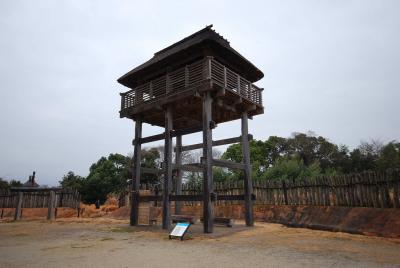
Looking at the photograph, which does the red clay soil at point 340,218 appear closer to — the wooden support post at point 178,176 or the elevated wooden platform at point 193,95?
the wooden support post at point 178,176

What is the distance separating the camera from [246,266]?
17.6 feet

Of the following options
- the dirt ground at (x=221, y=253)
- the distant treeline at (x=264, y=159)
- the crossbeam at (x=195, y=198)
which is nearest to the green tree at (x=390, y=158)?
the distant treeline at (x=264, y=159)

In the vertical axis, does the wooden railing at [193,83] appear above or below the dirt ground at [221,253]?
above

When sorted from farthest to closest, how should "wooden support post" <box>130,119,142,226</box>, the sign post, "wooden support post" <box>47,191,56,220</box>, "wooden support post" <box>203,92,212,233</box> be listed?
1. "wooden support post" <box>47,191,56,220</box>
2. "wooden support post" <box>130,119,142,226</box>
3. "wooden support post" <box>203,92,212,233</box>
4. the sign post

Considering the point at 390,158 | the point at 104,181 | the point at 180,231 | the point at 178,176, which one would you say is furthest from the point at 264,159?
the point at 180,231

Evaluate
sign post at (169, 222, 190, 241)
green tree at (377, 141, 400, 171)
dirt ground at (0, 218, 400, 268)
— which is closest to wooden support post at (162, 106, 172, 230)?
sign post at (169, 222, 190, 241)

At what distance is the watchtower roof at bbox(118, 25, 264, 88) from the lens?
11.9 m

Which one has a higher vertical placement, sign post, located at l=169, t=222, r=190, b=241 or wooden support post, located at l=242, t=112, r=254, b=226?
wooden support post, located at l=242, t=112, r=254, b=226

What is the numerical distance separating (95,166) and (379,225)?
3484 cm

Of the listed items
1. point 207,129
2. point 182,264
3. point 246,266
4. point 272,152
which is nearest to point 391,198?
point 207,129

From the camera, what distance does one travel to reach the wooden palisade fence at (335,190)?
34.8 ft

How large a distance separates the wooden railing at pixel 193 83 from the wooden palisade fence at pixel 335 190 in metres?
4.96

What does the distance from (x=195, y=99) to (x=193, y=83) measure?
2.74 ft

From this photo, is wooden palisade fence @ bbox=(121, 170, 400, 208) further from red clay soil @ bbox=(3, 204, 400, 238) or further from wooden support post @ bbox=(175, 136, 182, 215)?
wooden support post @ bbox=(175, 136, 182, 215)
